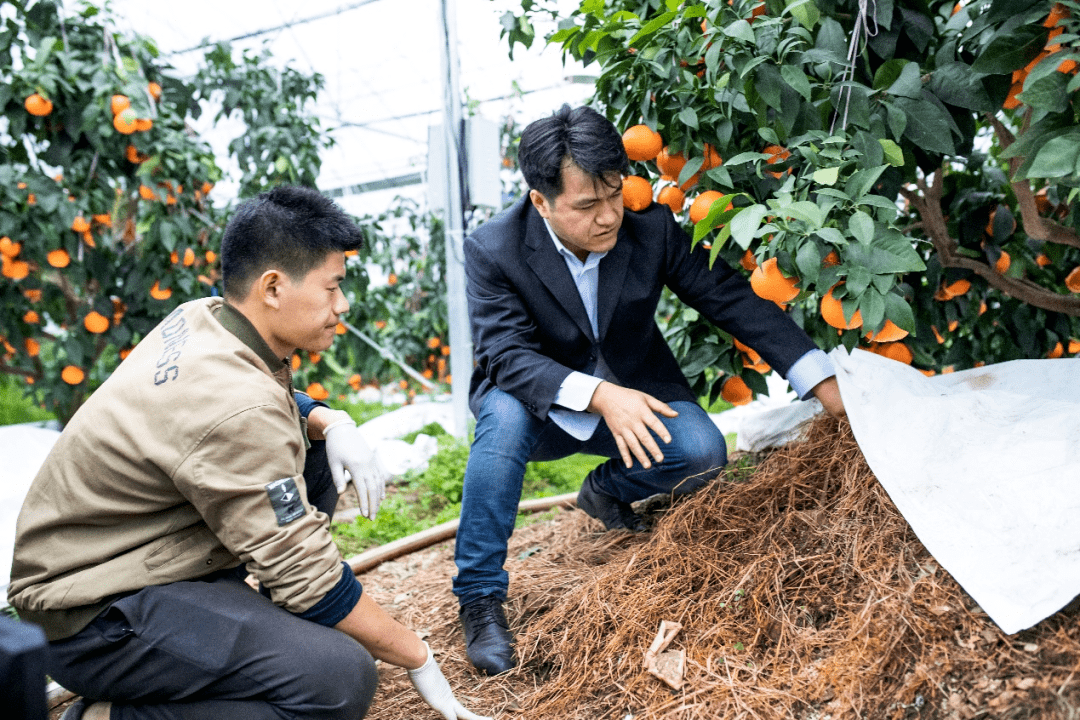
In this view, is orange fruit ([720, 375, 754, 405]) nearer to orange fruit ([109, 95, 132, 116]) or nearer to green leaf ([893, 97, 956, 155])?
green leaf ([893, 97, 956, 155])

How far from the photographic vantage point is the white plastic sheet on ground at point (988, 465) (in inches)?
42.6

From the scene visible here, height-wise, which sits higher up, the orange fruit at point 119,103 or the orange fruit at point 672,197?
the orange fruit at point 119,103

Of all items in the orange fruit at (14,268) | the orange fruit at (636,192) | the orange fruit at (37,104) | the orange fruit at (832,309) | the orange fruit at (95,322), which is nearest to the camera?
the orange fruit at (832,309)

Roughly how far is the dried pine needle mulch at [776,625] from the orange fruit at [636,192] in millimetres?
582

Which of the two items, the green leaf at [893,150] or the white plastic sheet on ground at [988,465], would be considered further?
the green leaf at [893,150]

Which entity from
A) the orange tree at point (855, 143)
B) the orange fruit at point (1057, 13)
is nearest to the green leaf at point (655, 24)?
the orange tree at point (855, 143)

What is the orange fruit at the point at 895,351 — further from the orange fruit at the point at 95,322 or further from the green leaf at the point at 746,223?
the orange fruit at the point at 95,322

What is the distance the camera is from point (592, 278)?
178 cm

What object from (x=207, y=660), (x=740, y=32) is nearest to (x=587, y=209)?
(x=740, y=32)

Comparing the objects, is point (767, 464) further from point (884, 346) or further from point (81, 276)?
point (81, 276)

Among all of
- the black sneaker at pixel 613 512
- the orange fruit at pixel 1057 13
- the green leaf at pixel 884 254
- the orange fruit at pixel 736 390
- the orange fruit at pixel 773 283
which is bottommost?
the black sneaker at pixel 613 512

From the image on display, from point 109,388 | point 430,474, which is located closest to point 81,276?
point 430,474

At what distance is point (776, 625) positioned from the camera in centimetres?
130

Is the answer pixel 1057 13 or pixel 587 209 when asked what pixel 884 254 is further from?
pixel 587 209
